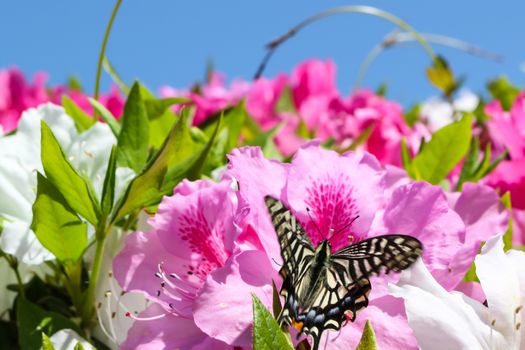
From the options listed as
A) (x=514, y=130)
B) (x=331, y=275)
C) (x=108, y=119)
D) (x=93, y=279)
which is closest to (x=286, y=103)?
(x=514, y=130)

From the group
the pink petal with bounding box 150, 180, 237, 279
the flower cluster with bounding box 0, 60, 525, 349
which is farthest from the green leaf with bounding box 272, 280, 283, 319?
the pink petal with bounding box 150, 180, 237, 279

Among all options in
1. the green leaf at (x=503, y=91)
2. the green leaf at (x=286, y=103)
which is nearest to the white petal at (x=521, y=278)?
the green leaf at (x=503, y=91)

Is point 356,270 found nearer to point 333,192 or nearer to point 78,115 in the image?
point 333,192

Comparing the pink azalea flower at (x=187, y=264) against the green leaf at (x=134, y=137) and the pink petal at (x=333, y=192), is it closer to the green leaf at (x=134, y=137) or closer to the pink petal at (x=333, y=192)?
the pink petal at (x=333, y=192)

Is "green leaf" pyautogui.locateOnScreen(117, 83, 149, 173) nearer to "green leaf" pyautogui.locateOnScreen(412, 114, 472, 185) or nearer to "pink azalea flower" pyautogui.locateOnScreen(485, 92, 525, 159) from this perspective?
"green leaf" pyautogui.locateOnScreen(412, 114, 472, 185)

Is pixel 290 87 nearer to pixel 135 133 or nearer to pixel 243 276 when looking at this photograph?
pixel 135 133

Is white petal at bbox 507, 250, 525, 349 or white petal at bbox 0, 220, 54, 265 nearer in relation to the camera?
white petal at bbox 507, 250, 525, 349
